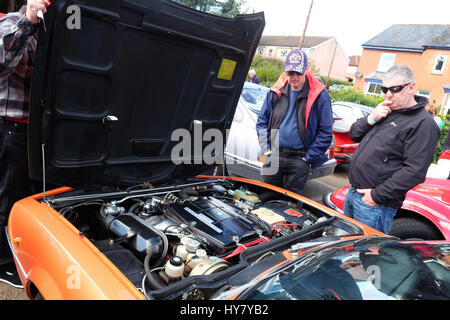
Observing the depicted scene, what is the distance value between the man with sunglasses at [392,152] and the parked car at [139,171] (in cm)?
45


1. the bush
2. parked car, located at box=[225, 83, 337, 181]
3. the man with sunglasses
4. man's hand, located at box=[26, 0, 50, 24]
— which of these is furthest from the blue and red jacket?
the bush

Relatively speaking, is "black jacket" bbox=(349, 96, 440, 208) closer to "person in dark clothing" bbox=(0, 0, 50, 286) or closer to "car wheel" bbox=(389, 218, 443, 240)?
"car wheel" bbox=(389, 218, 443, 240)

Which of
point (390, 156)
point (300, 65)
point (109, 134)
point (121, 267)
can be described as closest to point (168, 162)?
point (109, 134)

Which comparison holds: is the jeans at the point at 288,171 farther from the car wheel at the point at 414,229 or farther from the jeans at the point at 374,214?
the car wheel at the point at 414,229

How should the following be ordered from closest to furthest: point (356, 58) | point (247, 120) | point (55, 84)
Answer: point (55, 84)
point (247, 120)
point (356, 58)

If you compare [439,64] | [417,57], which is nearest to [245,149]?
[439,64]

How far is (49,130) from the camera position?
1.76 metres

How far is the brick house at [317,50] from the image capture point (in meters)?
41.7

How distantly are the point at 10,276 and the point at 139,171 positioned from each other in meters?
1.25

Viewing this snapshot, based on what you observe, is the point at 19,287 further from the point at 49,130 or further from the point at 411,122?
the point at 411,122

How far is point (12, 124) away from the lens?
7.09ft

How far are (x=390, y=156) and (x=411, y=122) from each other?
0.30 metres

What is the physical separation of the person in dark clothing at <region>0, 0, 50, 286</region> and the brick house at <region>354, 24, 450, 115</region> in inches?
998

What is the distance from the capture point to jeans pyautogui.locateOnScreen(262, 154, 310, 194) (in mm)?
3279
